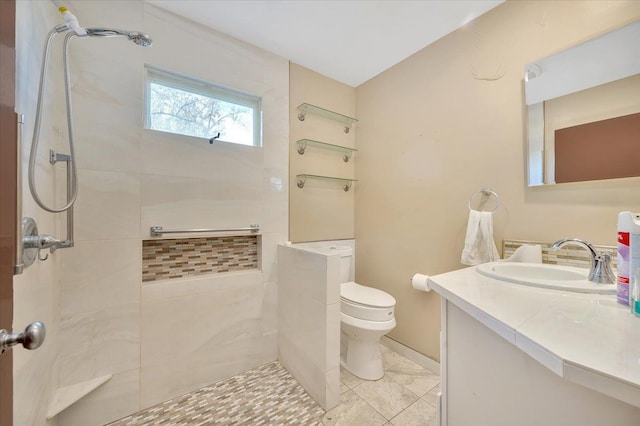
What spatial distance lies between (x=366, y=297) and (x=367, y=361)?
428 mm

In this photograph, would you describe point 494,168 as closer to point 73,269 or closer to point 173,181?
point 173,181

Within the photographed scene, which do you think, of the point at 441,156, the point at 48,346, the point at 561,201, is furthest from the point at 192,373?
the point at 561,201

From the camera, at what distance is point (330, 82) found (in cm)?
228

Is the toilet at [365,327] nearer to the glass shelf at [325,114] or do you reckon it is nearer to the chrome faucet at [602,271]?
the chrome faucet at [602,271]

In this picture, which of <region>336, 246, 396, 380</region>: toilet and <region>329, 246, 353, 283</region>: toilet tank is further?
<region>329, 246, 353, 283</region>: toilet tank

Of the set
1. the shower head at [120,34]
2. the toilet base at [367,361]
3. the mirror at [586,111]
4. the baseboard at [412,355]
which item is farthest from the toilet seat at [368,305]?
the shower head at [120,34]

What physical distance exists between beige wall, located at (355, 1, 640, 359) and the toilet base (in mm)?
392

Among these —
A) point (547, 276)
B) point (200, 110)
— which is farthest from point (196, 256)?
point (547, 276)

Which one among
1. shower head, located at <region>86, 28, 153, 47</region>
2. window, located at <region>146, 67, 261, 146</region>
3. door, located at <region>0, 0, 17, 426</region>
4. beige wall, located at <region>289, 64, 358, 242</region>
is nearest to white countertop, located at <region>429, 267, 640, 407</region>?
door, located at <region>0, 0, 17, 426</region>

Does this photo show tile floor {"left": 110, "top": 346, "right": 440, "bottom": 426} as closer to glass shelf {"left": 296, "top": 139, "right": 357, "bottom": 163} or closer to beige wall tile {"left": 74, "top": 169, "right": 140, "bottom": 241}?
beige wall tile {"left": 74, "top": 169, "right": 140, "bottom": 241}

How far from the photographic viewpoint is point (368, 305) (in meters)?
1.61

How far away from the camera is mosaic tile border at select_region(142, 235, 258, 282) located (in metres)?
1.54

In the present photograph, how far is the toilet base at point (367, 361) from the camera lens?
5.46ft

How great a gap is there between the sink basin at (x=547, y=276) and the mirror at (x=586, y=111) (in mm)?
→ 466
